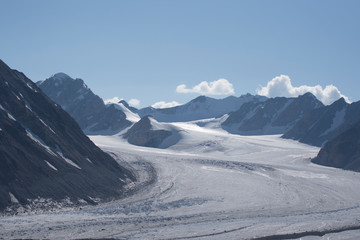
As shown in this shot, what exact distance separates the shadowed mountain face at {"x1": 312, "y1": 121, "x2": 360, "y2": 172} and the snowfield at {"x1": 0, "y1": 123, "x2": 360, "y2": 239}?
1745cm

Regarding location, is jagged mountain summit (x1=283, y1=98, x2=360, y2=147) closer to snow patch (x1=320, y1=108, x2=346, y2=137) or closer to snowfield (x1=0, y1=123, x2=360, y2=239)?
snow patch (x1=320, y1=108, x2=346, y2=137)

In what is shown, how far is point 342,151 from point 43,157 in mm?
58231

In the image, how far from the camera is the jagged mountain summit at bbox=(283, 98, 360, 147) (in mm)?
125312

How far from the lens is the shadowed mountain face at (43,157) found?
3391 centimetres

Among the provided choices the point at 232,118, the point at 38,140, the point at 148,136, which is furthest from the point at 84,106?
the point at 38,140

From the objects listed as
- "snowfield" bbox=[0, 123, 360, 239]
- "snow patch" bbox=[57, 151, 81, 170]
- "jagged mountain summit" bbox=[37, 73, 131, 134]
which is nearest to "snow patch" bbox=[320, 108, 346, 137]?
"jagged mountain summit" bbox=[37, 73, 131, 134]

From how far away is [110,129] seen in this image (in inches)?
A: 5812

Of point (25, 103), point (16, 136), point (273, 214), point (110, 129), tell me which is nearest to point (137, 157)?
point (25, 103)

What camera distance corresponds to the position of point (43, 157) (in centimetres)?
3931

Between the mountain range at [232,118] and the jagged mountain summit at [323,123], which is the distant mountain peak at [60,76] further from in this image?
the jagged mountain summit at [323,123]

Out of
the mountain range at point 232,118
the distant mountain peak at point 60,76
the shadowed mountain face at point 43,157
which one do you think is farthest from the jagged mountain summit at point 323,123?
the shadowed mountain face at point 43,157

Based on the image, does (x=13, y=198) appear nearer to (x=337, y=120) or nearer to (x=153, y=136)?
(x=153, y=136)

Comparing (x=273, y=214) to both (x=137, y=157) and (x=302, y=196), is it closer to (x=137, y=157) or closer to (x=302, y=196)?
(x=302, y=196)

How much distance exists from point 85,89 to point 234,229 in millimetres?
145895
